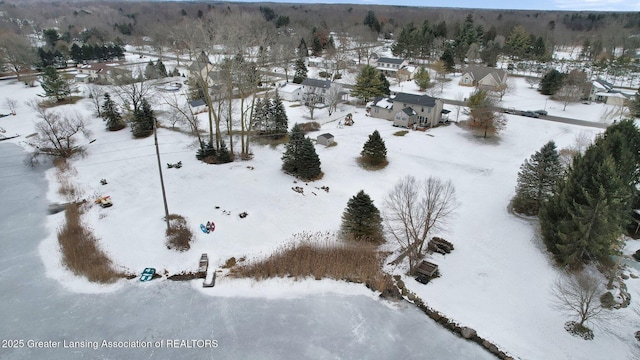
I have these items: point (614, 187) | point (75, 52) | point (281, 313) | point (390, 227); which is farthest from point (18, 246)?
point (75, 52)

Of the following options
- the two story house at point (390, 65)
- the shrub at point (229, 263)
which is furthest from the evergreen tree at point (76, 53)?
the shrub at point (229, 263)

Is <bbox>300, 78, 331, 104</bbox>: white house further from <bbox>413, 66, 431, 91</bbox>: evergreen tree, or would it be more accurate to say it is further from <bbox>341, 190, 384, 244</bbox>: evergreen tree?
<bbox>341, 190, 384, 244</bbox>: evergreen tree

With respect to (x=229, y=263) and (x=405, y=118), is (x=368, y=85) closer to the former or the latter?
(x=405, y=118)

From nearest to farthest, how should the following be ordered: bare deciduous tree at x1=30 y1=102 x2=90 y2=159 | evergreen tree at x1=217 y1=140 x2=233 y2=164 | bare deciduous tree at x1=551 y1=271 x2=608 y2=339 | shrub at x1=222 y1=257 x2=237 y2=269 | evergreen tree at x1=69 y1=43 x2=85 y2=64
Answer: bare deciduous tree at x1=551 y1=271 x2=608 y2=339, shrub at x1=222 y1=257 x2=237 y2=269, evergreen tree at x1=217 y1=140 x2=233 y2=164, bare deciduous tree at x1=30 y1=102 x2=90 y2=159, evergreen tree at x1=69 y1=43 x2=85 y2=64

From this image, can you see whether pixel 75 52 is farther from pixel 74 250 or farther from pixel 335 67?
pixel 74 250

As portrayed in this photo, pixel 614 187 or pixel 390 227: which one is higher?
pixel 614 187

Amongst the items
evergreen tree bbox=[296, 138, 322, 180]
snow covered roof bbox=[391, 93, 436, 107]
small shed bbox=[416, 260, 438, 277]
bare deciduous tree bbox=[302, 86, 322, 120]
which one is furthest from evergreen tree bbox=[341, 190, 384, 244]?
bare deciduous tree bbox=[302, 86, 322, 120]

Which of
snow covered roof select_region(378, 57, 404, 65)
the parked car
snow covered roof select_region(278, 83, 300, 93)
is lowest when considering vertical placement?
the parked car

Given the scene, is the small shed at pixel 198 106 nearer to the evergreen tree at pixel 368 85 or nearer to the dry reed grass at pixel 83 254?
the evergreen tree at pixel 368 85
